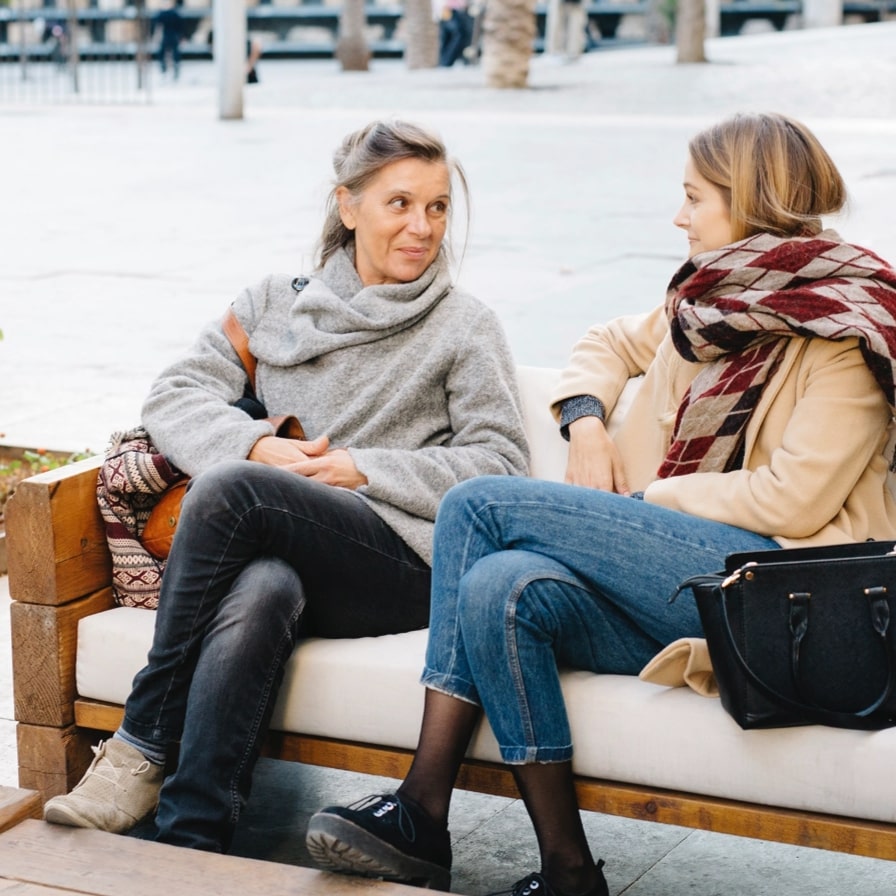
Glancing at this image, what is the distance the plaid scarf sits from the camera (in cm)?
262

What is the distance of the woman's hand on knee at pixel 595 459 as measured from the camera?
3.16m

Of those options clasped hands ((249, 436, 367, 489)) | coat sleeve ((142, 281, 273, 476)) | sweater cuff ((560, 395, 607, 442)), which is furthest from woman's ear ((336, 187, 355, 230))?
sweater cuff ((560, 395, 607, 442))

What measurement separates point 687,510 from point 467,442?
585 mm

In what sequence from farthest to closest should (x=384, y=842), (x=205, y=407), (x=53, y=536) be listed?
(x=205, y=407), (x=53, y=536), (x=384, y=842)

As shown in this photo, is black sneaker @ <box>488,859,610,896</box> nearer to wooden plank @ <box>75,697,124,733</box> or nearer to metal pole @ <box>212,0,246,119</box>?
wooden plank @ <box>75,697,124,733</box>

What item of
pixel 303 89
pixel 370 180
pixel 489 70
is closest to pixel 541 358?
pixel 370 180

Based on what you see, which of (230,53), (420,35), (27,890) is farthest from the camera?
(420,35)

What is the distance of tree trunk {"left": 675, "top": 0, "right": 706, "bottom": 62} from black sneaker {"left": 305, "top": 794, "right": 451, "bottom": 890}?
2306cm

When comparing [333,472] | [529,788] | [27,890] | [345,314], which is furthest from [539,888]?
[345,314]

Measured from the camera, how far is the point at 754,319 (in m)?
2.68

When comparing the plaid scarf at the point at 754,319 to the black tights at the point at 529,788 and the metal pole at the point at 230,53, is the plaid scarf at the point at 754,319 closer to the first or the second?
the black tights at the point at 529,788

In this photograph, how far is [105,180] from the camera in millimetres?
13742

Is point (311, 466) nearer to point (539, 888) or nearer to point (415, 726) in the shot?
point (415, 726)

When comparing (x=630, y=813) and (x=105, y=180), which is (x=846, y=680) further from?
(x=105, y=180)
